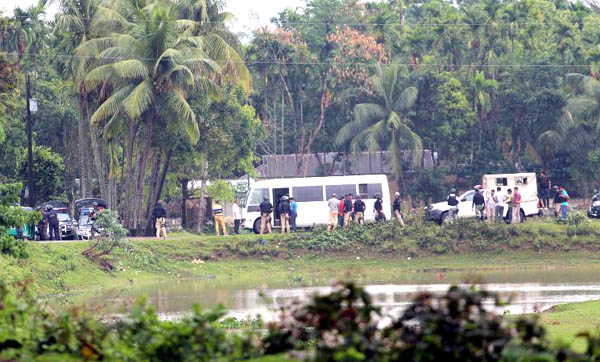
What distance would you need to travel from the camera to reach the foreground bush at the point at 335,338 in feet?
22.9

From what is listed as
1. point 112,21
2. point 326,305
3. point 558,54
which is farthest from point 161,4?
point 326,305

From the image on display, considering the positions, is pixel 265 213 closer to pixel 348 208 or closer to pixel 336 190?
pixel 348 208

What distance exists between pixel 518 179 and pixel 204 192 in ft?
51.6

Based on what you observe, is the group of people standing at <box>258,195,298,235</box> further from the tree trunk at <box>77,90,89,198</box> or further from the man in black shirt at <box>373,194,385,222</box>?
the tree trunk at <box>77,90,89,198</box>

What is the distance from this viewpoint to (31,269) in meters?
28.3

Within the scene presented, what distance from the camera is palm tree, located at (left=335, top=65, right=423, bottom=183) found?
2092 inches

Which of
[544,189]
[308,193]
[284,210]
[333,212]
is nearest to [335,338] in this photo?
[333,212]

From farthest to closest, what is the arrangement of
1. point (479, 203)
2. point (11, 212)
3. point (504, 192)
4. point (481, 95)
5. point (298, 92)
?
1. point (298, 92)
2. point (481, 95)
3. point (504, 192)
4. point (479, 203)
5. point (11, 212)

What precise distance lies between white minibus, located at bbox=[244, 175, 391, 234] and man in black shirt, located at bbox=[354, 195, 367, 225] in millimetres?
1494

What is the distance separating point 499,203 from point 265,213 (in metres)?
9.01

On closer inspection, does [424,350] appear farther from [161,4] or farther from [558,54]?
[558,54]

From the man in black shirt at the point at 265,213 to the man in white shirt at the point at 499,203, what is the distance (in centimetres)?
866

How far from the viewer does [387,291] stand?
2692 centimetres

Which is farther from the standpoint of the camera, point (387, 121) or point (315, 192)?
point (387, 121)
